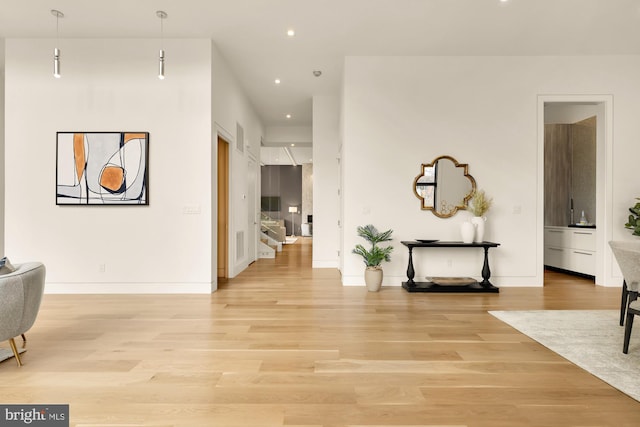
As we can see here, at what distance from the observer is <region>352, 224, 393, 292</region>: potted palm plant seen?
198 inches

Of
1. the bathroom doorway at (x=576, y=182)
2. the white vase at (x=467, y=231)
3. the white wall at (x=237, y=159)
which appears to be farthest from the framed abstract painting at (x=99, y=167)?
the bathroom doorway at (x=576, y=182)

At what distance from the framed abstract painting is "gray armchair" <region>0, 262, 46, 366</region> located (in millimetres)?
2294

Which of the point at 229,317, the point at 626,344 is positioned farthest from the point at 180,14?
the point at 626,344

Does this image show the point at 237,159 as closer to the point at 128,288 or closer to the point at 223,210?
the point at 223,210

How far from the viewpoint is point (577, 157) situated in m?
6.93

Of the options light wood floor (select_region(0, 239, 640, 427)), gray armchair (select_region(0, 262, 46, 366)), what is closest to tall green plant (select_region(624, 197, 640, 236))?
light wood floor (select_region(0, 239, 640, 427))

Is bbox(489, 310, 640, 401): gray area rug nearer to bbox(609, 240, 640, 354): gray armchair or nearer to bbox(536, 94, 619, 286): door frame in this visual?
bbox(609, 240, 640, 354): gray armchair

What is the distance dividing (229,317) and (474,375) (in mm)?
2347

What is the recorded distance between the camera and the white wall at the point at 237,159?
17.2 feet

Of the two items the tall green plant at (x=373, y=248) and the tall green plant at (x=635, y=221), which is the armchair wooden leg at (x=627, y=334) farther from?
the tall green plant at (x=635, y=221)

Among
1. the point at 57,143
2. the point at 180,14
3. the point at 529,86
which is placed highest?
the point at 180,14

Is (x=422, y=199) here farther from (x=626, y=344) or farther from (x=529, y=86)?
(x=626, y=344)

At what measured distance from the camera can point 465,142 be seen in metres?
5.43

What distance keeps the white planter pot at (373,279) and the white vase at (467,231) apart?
4.18 feet
